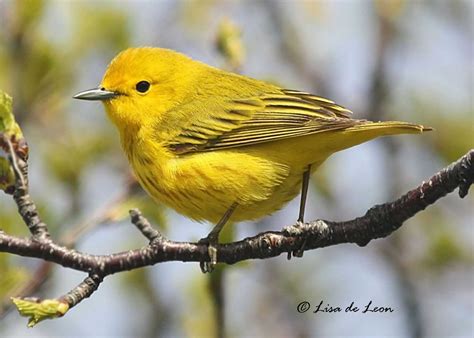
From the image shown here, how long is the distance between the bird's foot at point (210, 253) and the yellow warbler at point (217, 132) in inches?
1.6

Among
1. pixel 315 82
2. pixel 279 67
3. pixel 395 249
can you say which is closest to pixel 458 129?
pixel 395 249

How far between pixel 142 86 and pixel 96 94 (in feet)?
1.08

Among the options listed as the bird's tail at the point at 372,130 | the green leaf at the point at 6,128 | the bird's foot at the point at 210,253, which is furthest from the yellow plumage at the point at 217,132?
the green leaf at the point at 6,128

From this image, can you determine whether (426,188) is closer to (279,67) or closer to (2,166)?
(2,166)

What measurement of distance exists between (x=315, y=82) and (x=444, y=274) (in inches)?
94.9

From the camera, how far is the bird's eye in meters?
4.91

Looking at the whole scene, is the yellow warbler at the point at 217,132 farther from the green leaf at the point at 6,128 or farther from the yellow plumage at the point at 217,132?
the green leaf at the point at 6,128

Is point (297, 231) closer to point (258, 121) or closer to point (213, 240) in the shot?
point (213, 240)

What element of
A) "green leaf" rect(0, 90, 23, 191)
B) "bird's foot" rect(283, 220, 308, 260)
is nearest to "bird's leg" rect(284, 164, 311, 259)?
"bird's foot" rect(283, 220, 308, 260)

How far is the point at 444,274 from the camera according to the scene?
16.9 feet

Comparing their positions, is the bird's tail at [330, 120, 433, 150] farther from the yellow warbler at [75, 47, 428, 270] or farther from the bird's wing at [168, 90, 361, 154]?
the bird's wing at [168, 90, 361, 154]

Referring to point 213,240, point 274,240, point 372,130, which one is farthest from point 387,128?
point 213,240

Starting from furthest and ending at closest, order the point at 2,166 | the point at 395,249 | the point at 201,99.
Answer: the point at 395,249 < the point at 201,99 < the point at 2,166

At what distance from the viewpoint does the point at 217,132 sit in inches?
177
